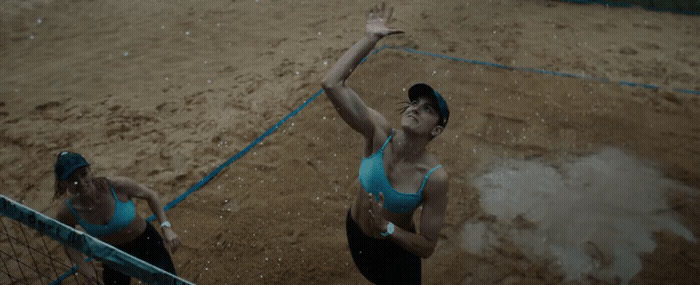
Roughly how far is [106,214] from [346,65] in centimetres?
187

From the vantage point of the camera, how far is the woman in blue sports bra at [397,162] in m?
2.70

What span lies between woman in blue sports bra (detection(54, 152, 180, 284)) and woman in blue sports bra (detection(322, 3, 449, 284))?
145 centimetres

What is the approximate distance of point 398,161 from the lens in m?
2.83

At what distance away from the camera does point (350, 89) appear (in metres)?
2.77

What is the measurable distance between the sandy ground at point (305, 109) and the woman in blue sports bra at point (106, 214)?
41.9 inches

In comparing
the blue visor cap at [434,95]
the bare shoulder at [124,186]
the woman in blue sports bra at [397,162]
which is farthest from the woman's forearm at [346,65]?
the bare shoulder at [124,186]

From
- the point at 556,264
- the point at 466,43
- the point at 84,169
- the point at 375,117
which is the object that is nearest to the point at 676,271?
the point at 556,264

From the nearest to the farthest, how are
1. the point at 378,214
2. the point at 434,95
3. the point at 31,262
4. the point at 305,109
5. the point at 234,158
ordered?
the point at 378,214
the point at 434,95
the point at 31,262
the point at 234,158
the point at 305,109

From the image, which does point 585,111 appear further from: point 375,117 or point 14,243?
point 14,243

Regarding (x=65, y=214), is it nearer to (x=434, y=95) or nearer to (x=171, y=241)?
(x=171, y=241)

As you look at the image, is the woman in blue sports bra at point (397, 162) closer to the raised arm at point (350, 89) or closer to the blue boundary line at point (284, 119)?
the raised arm at point (350, 89)

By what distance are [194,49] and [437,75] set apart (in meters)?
4.62

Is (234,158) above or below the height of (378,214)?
below

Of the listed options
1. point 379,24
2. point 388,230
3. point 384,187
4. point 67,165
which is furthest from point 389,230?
point 67,165
